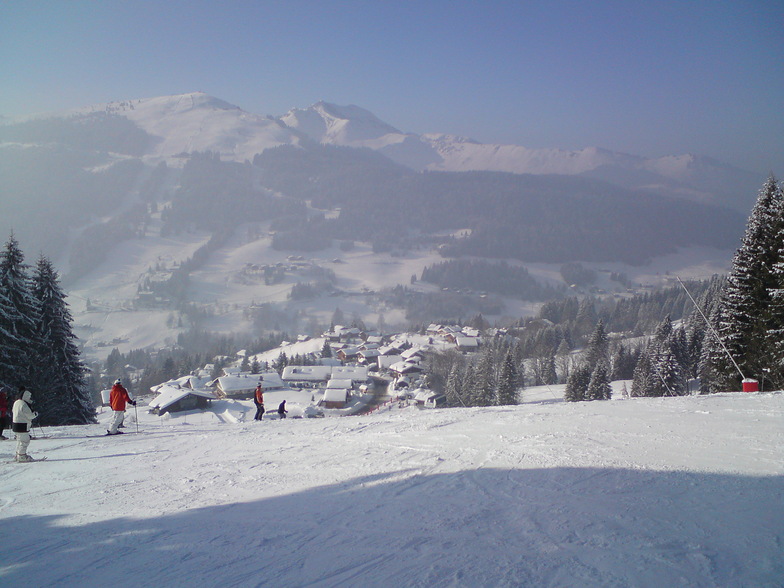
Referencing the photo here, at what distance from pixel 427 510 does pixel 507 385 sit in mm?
32939

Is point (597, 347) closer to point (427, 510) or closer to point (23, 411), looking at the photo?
point (427, 510)

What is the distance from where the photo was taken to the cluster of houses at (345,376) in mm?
43741

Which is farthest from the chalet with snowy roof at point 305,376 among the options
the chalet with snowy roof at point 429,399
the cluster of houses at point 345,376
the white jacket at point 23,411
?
the white jacket at point 23,411

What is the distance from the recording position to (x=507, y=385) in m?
36.0

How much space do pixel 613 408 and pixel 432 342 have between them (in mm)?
68414

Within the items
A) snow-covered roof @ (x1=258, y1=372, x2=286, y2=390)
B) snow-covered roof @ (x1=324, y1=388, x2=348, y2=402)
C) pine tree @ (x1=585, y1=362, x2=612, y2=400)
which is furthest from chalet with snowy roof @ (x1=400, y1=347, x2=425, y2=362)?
pine tree @ (x1=585, y1=362, x2=612, y2=400)

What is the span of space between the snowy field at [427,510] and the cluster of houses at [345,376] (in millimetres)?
25134

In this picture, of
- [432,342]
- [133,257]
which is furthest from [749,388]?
[133,257]

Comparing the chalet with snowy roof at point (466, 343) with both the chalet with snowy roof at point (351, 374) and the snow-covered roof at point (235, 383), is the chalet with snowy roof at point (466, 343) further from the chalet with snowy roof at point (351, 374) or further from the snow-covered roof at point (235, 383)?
the snow-covered roof at point (235, 383)

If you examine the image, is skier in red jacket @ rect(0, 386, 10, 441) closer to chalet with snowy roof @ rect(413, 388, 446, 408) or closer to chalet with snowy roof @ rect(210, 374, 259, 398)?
chalet with snowy roof @ rect(413, 388, 446, 408)

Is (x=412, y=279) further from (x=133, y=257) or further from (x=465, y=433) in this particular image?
(x=465, y=433)

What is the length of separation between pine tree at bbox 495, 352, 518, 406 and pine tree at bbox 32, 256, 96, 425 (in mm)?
27844

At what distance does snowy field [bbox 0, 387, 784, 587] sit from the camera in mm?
3600

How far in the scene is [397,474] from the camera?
6.17m
